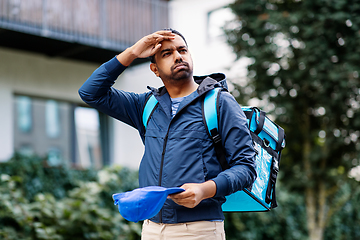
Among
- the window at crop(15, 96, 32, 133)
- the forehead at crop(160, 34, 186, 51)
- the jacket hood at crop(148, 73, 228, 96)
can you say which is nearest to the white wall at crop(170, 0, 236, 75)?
the window at crop(15, 96, 32, 133)

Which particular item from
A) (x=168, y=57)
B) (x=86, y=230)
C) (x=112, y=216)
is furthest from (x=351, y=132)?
(x=168, y=57)

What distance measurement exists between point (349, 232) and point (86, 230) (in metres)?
7.28

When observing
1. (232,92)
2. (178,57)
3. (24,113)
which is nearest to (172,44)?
(178,57)

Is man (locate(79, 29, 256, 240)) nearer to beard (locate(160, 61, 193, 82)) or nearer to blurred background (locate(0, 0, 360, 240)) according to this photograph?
beard (locate(160, 61, 193, 82))

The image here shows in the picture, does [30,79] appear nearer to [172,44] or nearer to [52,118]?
[52,118]

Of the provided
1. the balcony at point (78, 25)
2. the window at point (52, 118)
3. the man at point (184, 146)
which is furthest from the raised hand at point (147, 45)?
the window at point (52, 118)

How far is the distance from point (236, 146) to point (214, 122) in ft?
0.60

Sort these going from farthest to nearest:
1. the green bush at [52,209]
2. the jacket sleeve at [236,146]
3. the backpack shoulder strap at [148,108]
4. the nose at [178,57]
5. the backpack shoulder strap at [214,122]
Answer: the green bush at [52,209], the backpack shoulder strap at [148,108], the nose at [178,57], the backpack shoulder strap at [214,122], the jacket sleeve at [236,146]

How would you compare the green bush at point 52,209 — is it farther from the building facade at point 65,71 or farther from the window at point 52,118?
the window at point 52,118

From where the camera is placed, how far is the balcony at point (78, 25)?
7586 mm

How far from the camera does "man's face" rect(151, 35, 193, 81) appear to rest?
8.35 ft

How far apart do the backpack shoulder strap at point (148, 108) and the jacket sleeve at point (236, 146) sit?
1.52 ft

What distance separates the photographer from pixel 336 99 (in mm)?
7672

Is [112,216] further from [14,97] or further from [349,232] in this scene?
[349,232]
